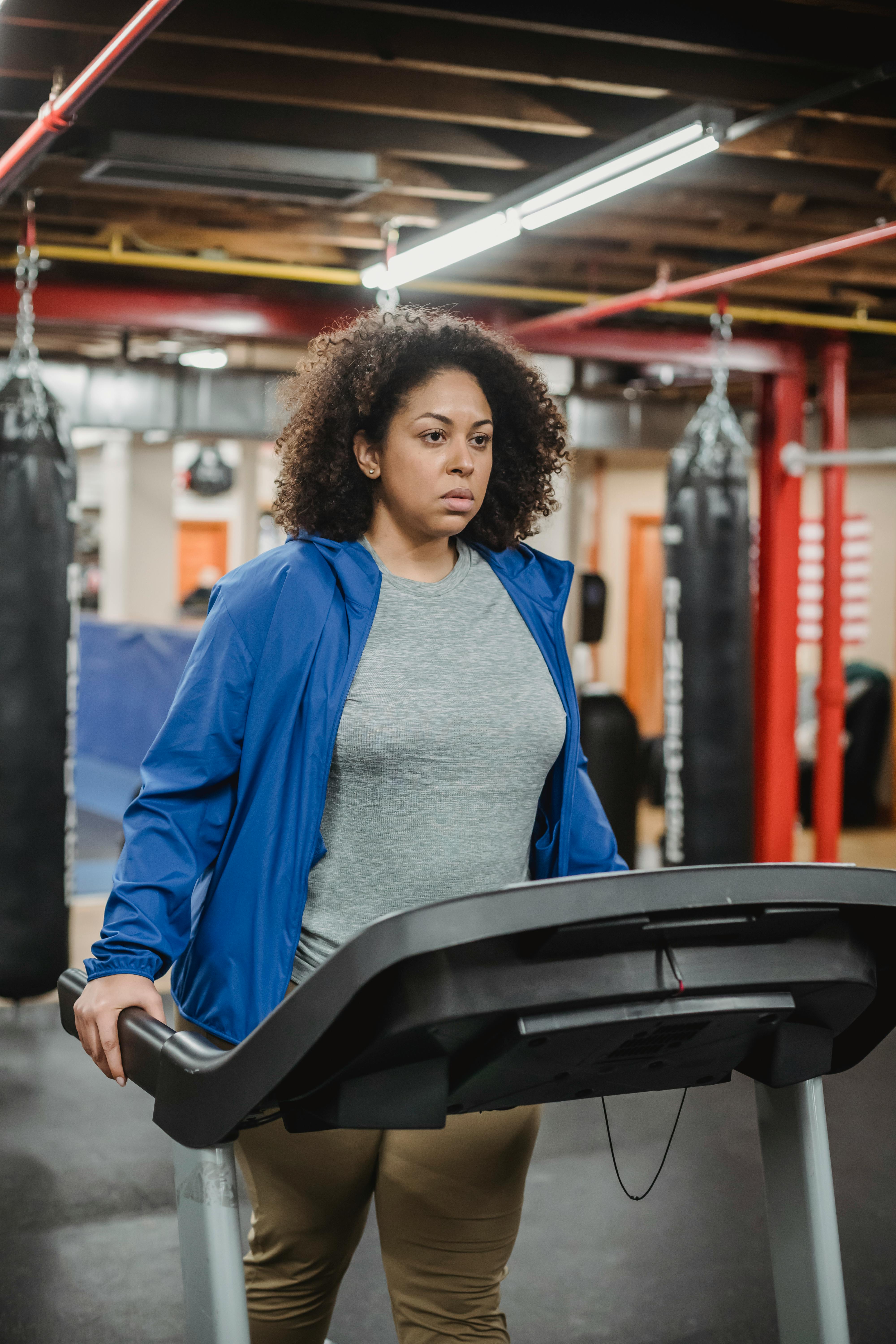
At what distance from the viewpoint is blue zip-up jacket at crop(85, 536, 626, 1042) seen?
4.56 ft

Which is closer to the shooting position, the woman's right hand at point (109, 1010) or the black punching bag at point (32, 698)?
the woman's right hand at point (109, 1010)

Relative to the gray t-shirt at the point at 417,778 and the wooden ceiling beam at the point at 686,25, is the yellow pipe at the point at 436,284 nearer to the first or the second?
the wooden ceiling beam at the point at 686,25

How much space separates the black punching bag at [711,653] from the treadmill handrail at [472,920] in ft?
12.8

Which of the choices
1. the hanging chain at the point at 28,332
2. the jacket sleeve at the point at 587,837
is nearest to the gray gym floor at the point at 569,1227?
the jacket sleeve at the point at 587,837

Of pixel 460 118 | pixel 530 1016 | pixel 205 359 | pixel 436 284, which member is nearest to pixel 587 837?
pixel 530 1016

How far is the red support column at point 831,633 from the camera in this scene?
5.84m

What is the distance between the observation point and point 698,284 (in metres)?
4.25

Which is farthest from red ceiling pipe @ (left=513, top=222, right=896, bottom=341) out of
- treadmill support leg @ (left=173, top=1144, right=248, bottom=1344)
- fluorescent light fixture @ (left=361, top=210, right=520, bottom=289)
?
treadmill support leg @ (left=173, top=1144, right=248, bottom=1344)

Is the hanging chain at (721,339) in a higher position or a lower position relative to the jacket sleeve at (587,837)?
higher

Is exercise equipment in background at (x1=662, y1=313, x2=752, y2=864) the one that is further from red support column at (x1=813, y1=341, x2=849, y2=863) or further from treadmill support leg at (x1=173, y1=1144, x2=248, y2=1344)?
treadmill support leg at (x1=173, y1=1144, x2=248, y2=1344)

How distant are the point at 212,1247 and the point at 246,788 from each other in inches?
19.7

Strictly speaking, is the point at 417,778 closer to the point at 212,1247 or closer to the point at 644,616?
the point at 212,1247

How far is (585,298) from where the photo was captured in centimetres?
535

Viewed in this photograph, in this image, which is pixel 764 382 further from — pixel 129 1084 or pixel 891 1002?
pixel 891 1002
